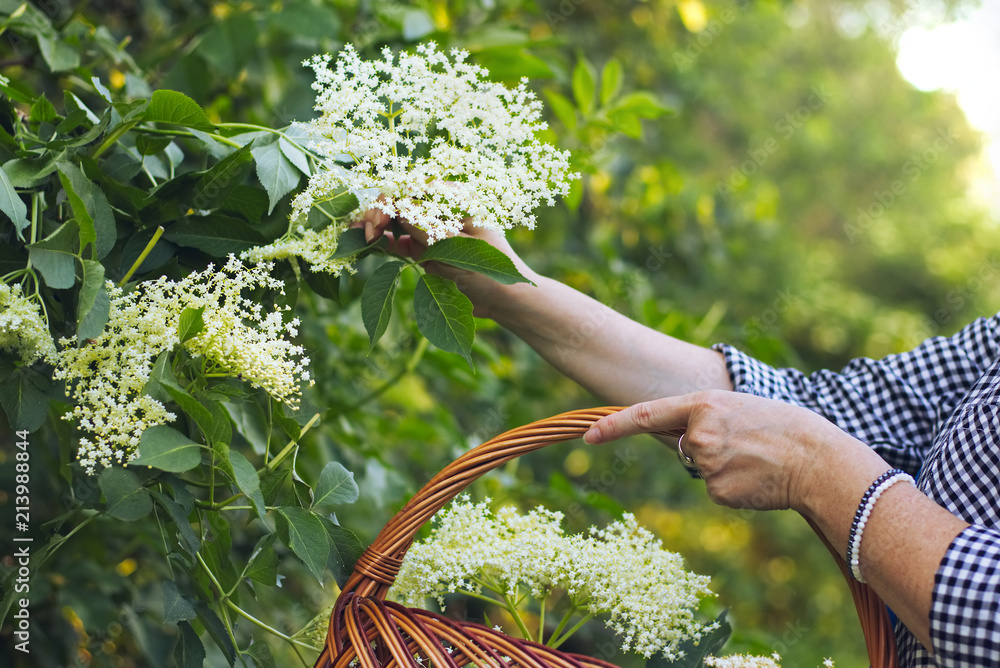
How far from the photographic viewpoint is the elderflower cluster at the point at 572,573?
0.64 m

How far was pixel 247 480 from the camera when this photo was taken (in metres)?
0.51

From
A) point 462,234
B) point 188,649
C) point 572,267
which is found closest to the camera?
point 188,649

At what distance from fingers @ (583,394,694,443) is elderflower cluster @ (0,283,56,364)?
1.46ft

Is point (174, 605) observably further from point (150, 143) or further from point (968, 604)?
point (968, 604)

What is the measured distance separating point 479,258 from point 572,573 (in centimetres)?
30

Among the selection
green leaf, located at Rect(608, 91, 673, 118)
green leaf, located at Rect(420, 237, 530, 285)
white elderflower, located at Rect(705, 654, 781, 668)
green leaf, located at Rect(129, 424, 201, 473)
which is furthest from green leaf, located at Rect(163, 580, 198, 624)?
green leaf, located at Rect(608, 91, 673, 118)

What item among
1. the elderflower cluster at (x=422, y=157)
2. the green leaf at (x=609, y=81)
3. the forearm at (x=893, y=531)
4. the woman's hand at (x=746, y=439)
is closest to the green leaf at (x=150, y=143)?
the elderflower cluster at (x=422, y=157)

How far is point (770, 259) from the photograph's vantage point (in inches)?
128

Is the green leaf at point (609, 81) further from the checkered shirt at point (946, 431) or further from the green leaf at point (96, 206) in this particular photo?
the green leaf at point (96, 206)

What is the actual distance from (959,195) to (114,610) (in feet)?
20.1

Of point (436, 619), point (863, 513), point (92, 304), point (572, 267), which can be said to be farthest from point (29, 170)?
point (572, 267)

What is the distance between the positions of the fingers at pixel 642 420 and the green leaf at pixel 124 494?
365 mm

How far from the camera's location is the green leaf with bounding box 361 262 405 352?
0.62m

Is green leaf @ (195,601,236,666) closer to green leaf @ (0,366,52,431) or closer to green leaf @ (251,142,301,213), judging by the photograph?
green leaf @ (0,366,52,431)
